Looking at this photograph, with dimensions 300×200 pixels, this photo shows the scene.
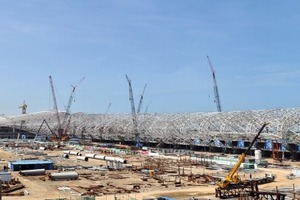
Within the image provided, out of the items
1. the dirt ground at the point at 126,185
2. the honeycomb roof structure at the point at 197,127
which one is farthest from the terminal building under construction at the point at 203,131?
the dirt ground at the point at 126,185

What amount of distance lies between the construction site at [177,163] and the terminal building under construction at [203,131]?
0.59ft

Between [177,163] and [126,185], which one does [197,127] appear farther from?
[126,185]

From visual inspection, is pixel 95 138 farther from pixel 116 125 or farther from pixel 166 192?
pixel 166 192

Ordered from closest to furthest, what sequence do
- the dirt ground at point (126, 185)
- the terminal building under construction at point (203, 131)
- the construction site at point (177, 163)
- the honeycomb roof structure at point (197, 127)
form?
the dirt ground at point (126, 185), the construction site at point (177, 163), the terminal building under construction at point (203, 131), the honeycomb roof structure at point (197, 127)

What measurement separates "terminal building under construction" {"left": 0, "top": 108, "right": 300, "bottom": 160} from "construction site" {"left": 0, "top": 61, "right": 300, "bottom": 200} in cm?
18

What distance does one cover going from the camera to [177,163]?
6438 cm

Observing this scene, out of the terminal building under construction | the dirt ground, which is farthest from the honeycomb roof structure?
the dirt ground

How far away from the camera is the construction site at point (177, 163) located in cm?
3772

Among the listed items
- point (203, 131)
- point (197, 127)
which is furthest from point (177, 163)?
point (197, 127)

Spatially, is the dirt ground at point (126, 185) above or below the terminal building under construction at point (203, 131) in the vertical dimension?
below

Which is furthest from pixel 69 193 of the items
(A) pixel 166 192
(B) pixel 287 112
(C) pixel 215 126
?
(C) pixel 215 126

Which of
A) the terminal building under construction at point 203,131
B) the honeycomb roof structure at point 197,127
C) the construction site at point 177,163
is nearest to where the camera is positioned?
the construction site at point 177,163

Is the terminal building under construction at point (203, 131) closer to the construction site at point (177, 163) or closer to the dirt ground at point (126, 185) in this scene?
the construction site at point (177, 163)

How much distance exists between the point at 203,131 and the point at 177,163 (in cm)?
2482
